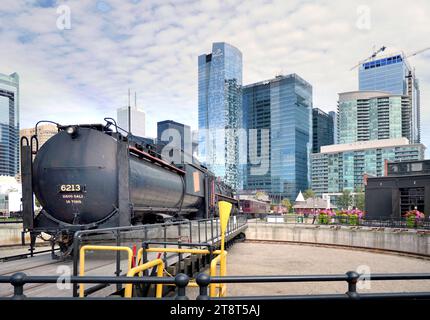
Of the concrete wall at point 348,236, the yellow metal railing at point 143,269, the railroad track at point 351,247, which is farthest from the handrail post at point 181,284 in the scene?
the concrete wall at point 348,236

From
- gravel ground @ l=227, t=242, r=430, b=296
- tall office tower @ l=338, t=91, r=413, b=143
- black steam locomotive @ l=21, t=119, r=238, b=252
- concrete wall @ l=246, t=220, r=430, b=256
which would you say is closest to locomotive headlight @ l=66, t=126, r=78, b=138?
black steam locomotive @ l=21, t=119, r=238, b=252

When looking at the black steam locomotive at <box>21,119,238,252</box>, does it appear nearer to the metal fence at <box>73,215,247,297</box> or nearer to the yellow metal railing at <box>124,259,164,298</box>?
the metal fence at <box>73,215,247,297</box>

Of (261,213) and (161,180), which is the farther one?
(261,213)

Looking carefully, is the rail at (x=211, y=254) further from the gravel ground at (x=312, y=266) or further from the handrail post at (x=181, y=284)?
the gravel ground at (x=312, y=266)

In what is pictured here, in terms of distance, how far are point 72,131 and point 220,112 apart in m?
159

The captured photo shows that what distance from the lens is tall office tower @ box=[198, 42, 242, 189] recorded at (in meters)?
157

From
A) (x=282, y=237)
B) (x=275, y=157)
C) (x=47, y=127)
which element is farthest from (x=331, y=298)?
(x=275, y=157)

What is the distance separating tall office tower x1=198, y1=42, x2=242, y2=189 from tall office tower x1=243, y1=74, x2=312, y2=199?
8.25 m

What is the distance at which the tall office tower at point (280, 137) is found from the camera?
143 metres

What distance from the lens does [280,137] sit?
145 m

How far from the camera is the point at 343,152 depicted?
14962 cm
